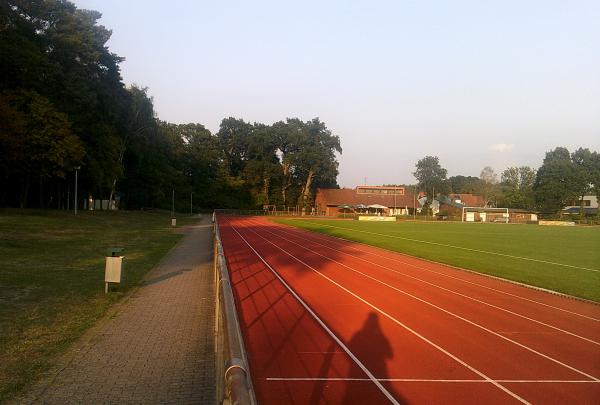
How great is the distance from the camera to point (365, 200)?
108562mm

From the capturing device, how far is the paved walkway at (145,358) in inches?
221

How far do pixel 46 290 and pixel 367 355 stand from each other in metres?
8.19

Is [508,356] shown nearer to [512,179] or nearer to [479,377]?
[479,377]

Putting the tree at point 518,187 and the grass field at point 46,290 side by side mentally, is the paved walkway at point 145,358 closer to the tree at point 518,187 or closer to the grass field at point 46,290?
the grass field at point 46,290

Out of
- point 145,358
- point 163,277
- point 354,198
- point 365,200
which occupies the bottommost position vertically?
point 163,277

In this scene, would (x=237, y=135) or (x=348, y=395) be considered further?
(x=237, y=135)

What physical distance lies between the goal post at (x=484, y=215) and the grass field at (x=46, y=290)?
251 ft

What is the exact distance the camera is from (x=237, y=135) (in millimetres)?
108562

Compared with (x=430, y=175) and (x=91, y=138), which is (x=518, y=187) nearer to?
(x=430, y=175)

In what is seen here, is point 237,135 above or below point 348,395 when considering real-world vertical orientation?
above

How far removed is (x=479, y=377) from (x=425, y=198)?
117 metres

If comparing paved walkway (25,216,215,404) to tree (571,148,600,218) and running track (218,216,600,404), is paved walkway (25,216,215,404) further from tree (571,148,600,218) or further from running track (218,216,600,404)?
tree (571,148,600,218)

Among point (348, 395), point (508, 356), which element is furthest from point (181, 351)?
point (508, 356)

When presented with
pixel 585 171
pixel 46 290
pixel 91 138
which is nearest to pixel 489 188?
pixel 585 171
